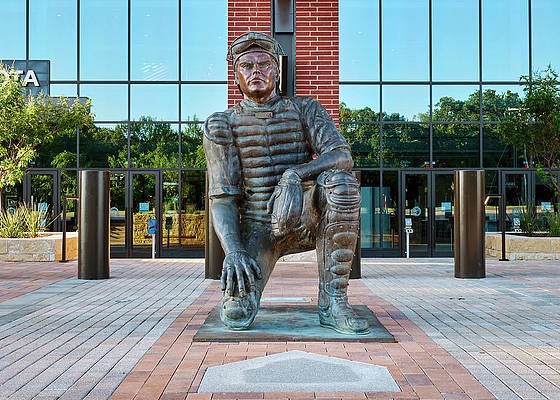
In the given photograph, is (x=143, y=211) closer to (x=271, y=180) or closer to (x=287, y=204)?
(x=271, y=180)

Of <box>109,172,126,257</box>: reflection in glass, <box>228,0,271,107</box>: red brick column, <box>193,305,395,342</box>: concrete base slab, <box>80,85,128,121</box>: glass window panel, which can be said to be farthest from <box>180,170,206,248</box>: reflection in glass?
<box>193,305,395,342</box>: concrete base slab

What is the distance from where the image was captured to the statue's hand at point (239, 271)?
188 inches

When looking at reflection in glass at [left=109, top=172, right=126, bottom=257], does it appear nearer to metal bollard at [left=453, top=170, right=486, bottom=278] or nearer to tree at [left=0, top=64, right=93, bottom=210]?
tree at [left=0, top=64, right=93, bottom=210]

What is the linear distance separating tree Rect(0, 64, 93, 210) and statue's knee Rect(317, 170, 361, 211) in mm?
11266

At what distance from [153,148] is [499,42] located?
9.26 m

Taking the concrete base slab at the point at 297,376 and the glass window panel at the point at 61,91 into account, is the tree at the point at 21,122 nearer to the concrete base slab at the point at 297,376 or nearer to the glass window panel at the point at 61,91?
the glass window panel at the point at 61,91

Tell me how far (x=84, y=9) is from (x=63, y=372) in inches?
628

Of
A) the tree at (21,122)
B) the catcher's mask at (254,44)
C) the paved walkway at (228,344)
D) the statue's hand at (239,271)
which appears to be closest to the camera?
the paved walkway at (228,344)

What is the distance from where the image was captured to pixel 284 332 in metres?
5.02

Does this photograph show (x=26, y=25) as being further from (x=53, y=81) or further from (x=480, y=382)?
(x=480, y=382)

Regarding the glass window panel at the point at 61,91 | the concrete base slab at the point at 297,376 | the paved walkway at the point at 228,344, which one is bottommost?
the paved walkway at the point at 228,344

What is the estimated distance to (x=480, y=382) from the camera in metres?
3.91

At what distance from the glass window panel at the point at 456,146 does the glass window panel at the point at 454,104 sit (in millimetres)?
228

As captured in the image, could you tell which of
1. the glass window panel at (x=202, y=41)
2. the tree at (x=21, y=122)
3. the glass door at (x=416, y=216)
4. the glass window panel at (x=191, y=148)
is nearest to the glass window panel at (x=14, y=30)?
the tree at (x=21, y=122)
